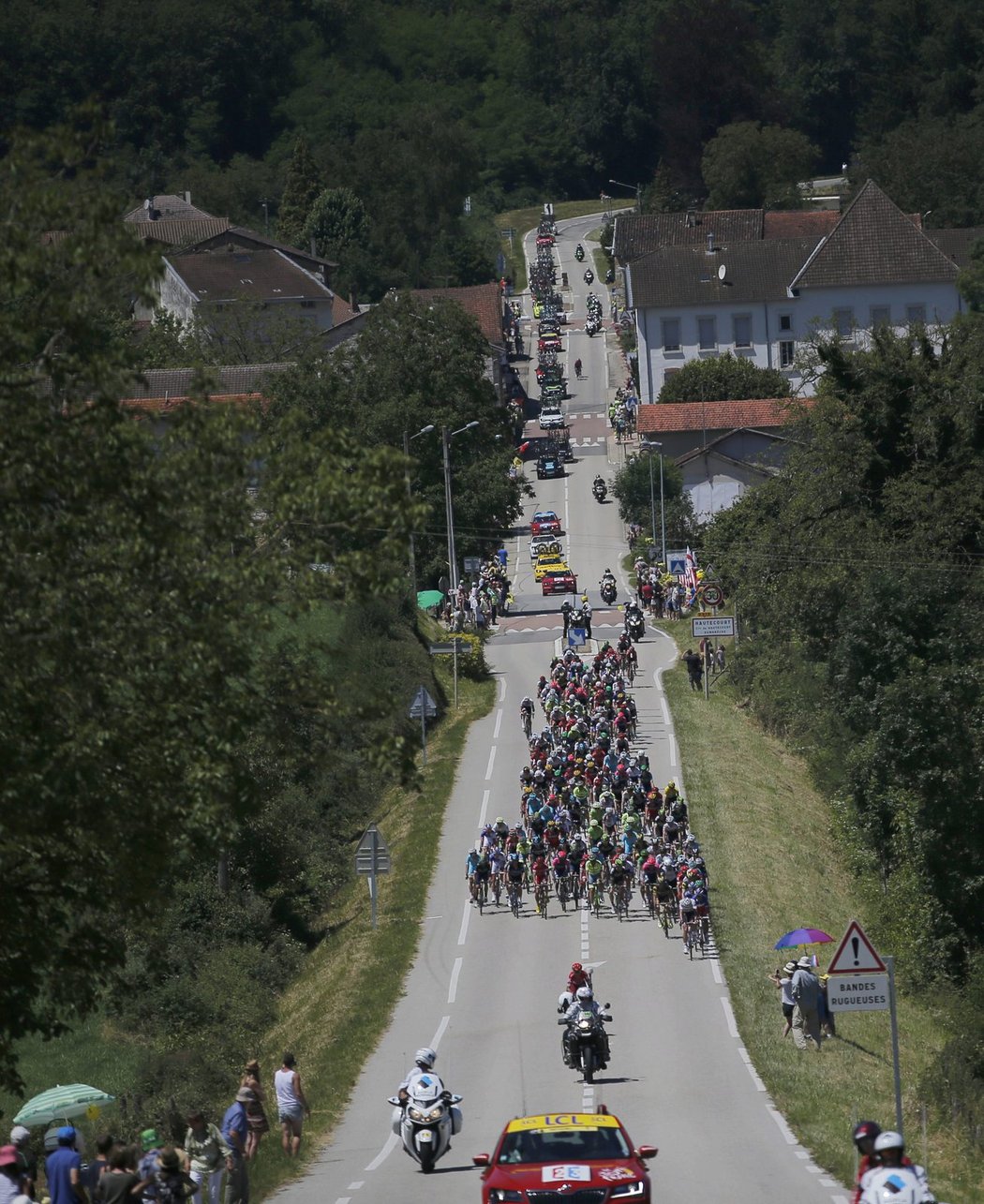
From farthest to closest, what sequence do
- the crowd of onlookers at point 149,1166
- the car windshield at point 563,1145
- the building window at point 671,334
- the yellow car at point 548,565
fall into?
the building window at point 671,334 < the yellow car at point 548,565 < the car windshield at point 563,1145 < the crowd of onlookers at point 149,1166

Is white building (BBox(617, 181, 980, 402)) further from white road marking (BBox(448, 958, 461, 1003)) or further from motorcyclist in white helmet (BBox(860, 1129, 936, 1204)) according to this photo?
motorcyclist in white helmet (BBox(860, 1129, 936, 1204))

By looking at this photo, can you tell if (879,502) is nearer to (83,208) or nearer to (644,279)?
(83,208)

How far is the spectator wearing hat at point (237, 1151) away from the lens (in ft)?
66.7

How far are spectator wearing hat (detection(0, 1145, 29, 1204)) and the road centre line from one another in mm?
18591

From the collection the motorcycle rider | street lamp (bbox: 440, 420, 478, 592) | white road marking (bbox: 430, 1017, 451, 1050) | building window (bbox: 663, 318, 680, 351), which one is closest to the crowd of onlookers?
the motorcycle rider

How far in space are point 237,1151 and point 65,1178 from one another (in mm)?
3895

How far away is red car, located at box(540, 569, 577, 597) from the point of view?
77.7 metres

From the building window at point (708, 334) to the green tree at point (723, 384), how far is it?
9500 millimetres

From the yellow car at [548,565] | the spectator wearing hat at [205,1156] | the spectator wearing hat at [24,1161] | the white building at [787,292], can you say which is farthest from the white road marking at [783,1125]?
the white building at [787,292]

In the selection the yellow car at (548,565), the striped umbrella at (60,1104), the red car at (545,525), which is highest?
the red car at (545,525)

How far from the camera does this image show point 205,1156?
64.9 ft

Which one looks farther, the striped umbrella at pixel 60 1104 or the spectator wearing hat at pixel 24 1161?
the striped umbrella at pixel 60 1104

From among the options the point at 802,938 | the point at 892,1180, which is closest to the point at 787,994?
the point at 802,938

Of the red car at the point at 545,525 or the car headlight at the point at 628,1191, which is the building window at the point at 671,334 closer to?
the red car at the point at 545,525
